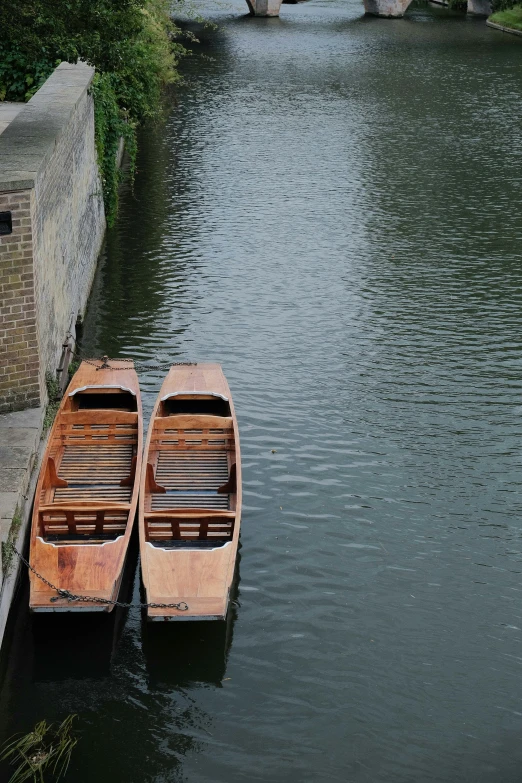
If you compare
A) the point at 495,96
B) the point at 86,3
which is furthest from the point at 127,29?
the point at 495,96

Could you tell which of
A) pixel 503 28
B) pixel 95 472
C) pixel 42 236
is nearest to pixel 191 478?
pixel 95 472

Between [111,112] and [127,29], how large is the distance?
4.08m

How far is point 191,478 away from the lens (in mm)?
12133

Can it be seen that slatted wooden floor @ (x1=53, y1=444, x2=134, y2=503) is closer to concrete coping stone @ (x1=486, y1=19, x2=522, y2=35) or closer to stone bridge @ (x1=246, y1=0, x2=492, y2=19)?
concrete coping stone @ (x1=486, y1=19, x2=522, y2=35)

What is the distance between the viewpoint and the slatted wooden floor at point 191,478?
462 inches

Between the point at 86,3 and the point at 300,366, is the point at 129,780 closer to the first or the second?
the point at 300,366

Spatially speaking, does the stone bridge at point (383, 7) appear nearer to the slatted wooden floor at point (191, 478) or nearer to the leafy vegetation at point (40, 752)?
the slatted wooden floor at point (191, 478)

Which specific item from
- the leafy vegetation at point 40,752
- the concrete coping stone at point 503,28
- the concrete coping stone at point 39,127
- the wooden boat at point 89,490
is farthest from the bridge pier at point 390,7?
the leafy vegetation at point 40,752

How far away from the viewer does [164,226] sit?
23.1 meters

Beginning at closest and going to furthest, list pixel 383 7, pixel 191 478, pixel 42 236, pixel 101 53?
pixel 191 478 → pixel 42 236 → pixel 101 53 → pixel 383 7

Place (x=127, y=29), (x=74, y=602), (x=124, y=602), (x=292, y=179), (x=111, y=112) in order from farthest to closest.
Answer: (x=292, y=179) < (x=111, y=112) < (x=127, y=29) < (x=124, y=602) < (x=74, y=602)

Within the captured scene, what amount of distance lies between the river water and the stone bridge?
31.6 m

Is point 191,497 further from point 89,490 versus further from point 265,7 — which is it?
point 265,7

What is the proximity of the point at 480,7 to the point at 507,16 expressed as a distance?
6.87 m
